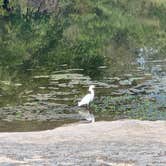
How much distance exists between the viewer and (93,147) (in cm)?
1014

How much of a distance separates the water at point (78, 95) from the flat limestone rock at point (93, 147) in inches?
369

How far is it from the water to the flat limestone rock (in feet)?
30.8

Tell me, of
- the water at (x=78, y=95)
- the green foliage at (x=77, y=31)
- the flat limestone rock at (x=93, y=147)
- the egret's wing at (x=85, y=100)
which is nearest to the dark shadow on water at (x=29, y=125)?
the water at (x=78, y=95)

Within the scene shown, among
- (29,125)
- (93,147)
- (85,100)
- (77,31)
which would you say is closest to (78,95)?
(85,100)

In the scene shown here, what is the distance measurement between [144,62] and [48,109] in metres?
15.2

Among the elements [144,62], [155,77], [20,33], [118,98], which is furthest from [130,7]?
[118,98]

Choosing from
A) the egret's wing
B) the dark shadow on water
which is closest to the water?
the dark shadow on water

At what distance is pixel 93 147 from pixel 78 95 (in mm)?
18089

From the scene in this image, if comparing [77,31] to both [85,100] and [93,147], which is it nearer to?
[85,100]

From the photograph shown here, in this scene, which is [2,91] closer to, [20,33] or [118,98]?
[118,98]

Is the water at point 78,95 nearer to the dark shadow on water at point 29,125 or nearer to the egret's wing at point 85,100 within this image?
the dark shadow on water at point 29,125

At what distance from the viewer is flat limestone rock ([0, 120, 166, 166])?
9.02 metres

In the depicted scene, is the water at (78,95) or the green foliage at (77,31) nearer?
the water at (78,95)

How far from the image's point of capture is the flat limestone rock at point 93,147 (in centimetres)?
902
